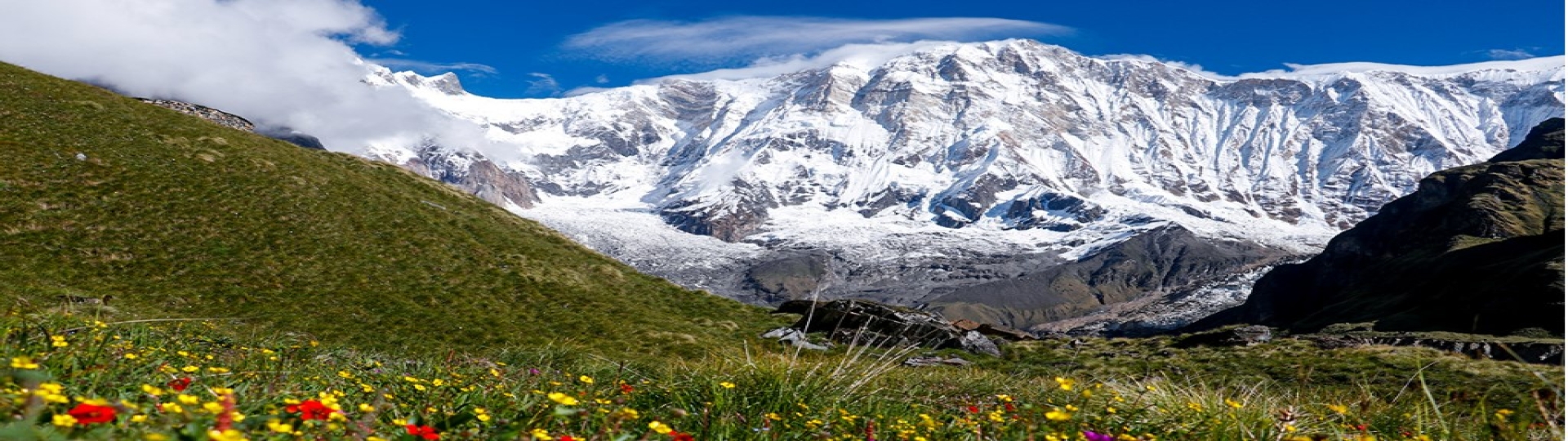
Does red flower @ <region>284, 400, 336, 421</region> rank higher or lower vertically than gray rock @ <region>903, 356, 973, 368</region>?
higher

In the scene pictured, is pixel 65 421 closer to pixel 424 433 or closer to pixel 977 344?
pixel 424 433

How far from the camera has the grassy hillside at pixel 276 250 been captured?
21.3 meters

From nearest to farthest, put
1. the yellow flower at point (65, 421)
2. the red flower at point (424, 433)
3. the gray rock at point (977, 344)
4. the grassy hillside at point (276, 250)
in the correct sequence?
1. the yellow flower at point (65, 421)
2. the red flower at point (424, 433)
3. the grassy hillside at point (276, 250)
4. the gray rock at point (977, 344)

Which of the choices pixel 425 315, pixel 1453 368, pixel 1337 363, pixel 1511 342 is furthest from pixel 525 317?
pixel 1511 342

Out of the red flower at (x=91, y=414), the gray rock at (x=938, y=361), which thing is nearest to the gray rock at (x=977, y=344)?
the gray rock at (x=938, y=361)

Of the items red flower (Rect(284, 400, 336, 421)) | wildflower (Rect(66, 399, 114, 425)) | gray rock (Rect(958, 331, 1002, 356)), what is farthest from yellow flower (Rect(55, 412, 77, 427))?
gray rock (Rect(958, 331, 1002, 356))

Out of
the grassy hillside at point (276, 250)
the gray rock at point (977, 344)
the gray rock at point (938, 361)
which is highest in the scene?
the grassy hillside at point (276, 250)

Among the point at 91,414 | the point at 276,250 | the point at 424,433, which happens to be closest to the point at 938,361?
the point at 276,250

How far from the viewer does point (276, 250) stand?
25.4 metres

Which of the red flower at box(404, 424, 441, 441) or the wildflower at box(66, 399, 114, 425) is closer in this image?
the wildflower at box(66, 399, 114, 425)

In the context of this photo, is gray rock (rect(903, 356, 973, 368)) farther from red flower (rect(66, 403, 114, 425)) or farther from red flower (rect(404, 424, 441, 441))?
red flower (rect(66, 403, 114, 425))

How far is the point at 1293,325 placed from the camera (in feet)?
552

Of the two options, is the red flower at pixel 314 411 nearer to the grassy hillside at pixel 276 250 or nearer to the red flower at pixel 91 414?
the red flower at pixel 91 414

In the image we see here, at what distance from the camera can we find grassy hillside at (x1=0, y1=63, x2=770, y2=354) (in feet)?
69.8
